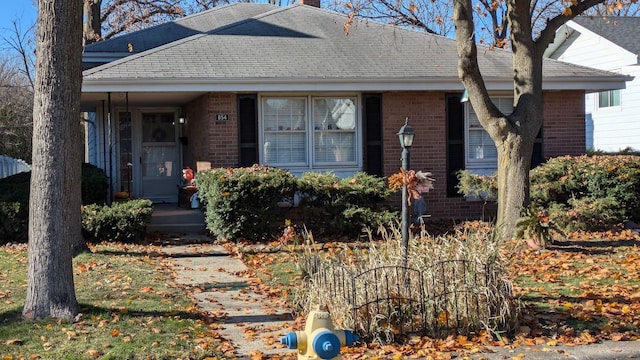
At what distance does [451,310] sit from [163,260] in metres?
5.81

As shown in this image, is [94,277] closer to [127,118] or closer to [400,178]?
[400,178]

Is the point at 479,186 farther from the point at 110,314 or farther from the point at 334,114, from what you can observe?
the point at 110,314

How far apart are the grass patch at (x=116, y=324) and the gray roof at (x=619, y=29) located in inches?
706

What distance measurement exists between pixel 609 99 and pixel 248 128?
46.9ft

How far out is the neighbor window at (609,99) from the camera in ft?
78.2

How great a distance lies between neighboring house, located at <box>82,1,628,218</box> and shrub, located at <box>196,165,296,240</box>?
1.90 meters

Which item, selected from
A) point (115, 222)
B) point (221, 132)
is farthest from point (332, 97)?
point (115, 222)

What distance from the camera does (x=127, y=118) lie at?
17828mm

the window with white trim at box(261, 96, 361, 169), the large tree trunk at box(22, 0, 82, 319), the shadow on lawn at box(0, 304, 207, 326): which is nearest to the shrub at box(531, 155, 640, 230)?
the window with white trim at box(261, 96, 361, 169)

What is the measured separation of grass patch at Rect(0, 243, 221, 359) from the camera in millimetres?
6422

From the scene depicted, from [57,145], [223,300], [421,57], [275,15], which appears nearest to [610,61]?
[421,57]

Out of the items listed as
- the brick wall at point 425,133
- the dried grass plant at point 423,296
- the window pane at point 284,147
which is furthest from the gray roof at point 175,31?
the dried grass plant at point 423,296

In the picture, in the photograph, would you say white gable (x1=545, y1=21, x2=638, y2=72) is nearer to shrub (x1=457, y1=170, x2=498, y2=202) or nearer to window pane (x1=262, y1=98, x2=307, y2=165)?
shrub (x1=457, y1=170, x2=498, y2=202)

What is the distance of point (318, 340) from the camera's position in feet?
15.3
